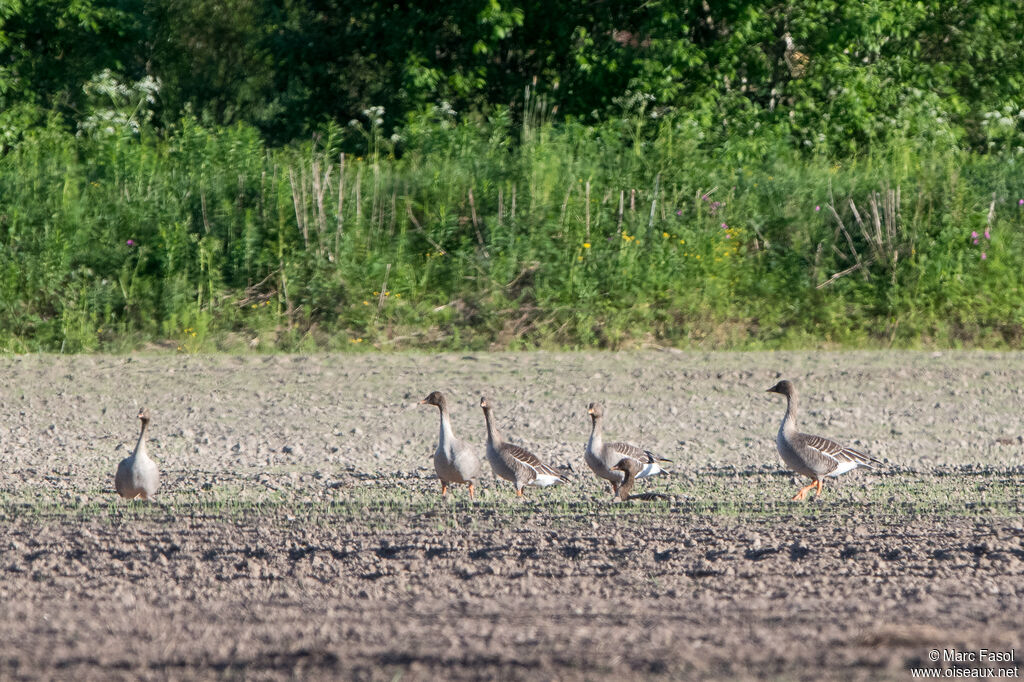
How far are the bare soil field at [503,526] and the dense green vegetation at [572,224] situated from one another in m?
1.13

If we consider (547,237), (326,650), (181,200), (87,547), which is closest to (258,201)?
(181,200)

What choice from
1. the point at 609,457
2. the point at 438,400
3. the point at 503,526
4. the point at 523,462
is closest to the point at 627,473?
the point at 609,457

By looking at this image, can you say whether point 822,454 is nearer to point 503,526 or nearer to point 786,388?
point 786,388

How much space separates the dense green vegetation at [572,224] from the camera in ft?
51.0

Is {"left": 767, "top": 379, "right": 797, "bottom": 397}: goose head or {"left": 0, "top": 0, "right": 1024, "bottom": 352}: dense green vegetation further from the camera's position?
{"left": 0, "top": 0, "right": 1024, "bottom": 352}: dense green vegetation

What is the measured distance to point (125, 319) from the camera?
1548cm

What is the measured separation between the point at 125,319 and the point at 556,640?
11647 millimetres

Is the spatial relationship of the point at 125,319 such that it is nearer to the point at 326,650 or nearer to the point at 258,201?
the point at 258,201

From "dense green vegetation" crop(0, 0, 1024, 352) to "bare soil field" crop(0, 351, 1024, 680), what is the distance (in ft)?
3.72

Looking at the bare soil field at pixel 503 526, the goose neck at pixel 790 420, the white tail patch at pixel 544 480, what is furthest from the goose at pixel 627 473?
the goose neck at pixel 790 420

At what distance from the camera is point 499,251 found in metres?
15.9

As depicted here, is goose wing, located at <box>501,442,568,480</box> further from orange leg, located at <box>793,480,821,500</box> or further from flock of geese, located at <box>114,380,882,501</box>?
orange leg, located at <box>793,480,821,500</box>

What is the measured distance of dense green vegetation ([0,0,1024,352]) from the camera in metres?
15.5

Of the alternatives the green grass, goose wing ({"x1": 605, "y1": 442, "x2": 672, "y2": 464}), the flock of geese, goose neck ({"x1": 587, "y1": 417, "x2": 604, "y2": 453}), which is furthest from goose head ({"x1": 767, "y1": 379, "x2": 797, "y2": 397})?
goose neck ({"x1": 587, "y1": 417, "x2": 604, "y2": 453})
